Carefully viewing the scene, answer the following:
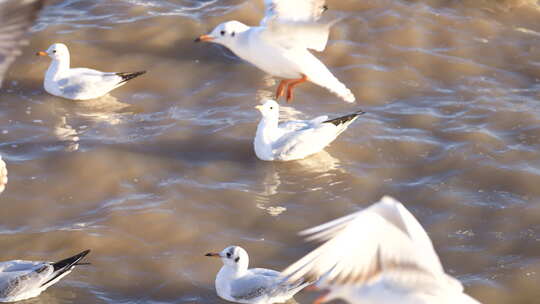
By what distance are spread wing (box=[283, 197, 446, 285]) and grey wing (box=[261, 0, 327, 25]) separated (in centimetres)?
314

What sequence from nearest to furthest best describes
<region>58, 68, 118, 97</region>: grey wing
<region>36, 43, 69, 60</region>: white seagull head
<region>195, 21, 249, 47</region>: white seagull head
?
1. <region>195, 21, 249, 47</region>: white seagull head
2. <region>58, 68, 118, 97</region>: grey wing
3. <region>36, 43, 69, 60</region>: white seagull head

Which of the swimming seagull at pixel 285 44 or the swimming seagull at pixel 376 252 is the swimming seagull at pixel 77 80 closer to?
the swimming seagull at pixel 285 44

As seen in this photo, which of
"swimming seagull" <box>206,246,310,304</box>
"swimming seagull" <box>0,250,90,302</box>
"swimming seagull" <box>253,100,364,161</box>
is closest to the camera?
"swimming seagull" <box>0,250,90,302</box>

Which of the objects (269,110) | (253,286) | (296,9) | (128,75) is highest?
Answer: (296,9)

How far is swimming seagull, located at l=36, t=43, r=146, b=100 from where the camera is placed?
9.26m

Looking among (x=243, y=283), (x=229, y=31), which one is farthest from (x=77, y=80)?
(x=243, y=283)

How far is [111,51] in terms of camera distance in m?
10.1

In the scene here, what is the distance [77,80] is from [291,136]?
2488 millimetres

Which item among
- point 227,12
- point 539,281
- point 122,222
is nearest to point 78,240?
point 122,222

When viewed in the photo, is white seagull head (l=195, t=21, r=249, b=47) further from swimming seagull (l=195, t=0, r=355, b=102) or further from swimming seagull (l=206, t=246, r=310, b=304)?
swimming seagull (l=206, t=246, r=310, b=304)

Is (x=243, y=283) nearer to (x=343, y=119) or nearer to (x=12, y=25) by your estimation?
(x=343, y=119)

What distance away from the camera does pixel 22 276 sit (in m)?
6.42

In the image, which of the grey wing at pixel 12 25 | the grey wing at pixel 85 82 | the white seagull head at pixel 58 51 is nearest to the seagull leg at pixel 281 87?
the grey wing at pixel 85 82

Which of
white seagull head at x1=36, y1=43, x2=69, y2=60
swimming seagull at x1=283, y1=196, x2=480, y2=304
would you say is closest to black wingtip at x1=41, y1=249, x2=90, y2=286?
swimming seagull at x1=283, y1=196, x2=480, y2=304
